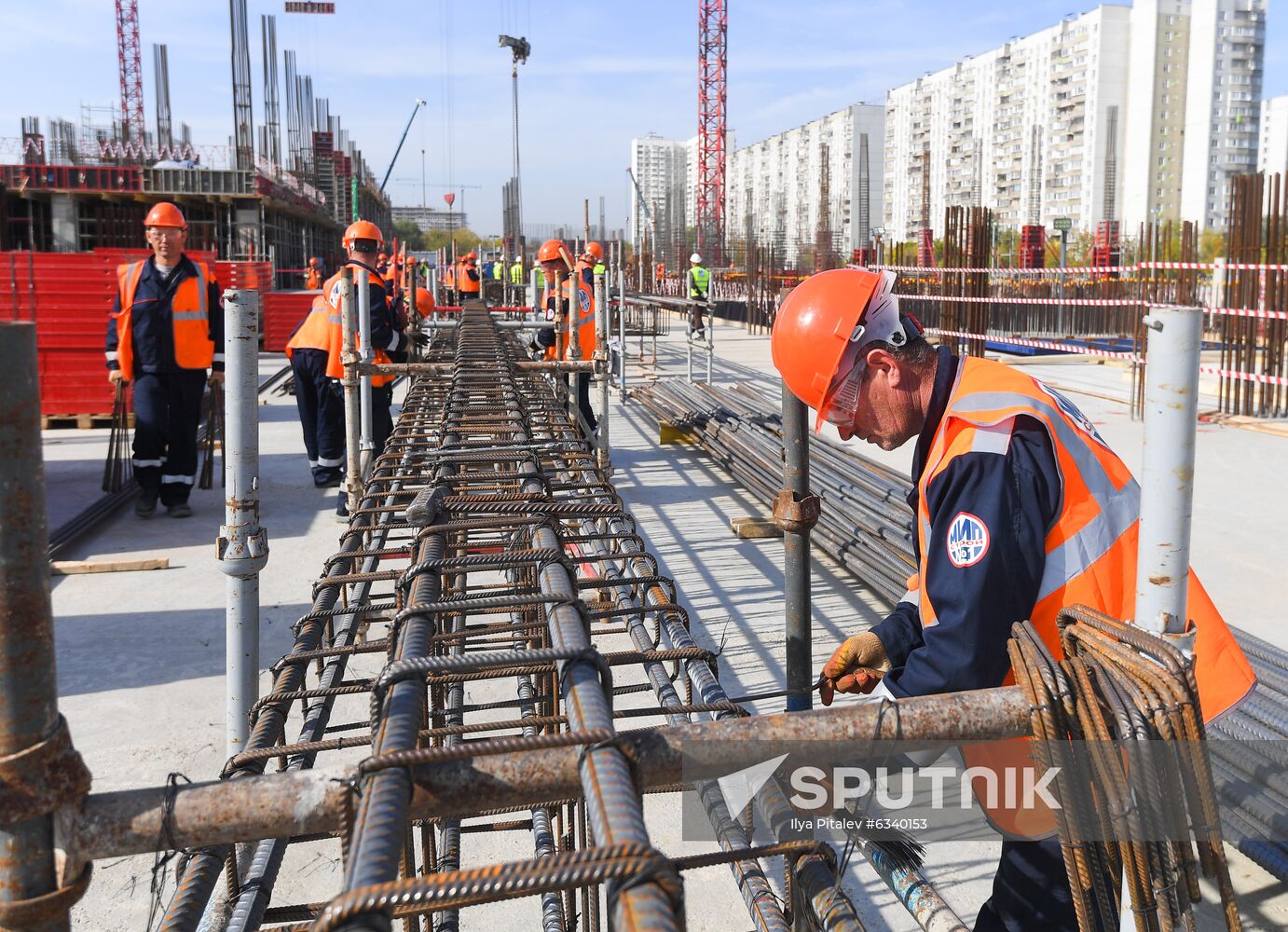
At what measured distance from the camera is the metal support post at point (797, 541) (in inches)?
112

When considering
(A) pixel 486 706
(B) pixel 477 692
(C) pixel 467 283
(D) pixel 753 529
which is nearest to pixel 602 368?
(D) pixel 753 529

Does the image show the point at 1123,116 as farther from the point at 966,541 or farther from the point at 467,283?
the point at 966,541

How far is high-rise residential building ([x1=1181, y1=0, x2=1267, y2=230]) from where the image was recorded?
251 feet

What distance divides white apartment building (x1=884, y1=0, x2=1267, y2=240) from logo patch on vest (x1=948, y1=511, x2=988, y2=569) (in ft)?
248

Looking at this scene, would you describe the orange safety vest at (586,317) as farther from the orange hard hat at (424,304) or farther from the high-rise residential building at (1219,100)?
the high-rise residential building at (1219,100)

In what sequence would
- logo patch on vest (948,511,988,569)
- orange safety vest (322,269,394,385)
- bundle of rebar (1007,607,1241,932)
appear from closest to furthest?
bundle of rebar (1007,607,1241,932) → logo patch on vest (948,511,988,569) → orange safety vest (322,269,394,385)

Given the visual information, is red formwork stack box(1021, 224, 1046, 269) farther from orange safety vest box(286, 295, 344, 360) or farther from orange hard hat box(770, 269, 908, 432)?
orange hard hat box(770, 269, 908, 432)

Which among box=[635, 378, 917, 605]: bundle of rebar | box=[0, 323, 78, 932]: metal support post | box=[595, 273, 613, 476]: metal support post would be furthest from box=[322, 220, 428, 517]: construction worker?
box=[0, 323, 78, 932]: metal support post

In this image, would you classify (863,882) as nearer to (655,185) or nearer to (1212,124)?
(1212,124)

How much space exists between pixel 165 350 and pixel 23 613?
7.39 meters

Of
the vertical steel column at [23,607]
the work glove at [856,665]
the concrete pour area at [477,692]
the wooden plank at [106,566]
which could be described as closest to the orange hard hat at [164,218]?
the concrete pour area at [477,692]

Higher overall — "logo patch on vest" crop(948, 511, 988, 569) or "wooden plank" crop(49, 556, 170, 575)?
"logo patch on vest" crop(948, 511, 988, 569)

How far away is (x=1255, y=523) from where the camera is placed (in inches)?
283

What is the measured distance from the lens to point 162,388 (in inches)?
312
